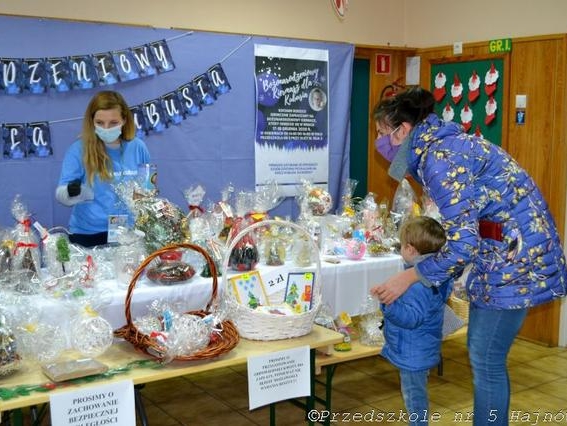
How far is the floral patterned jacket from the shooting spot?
2018mm

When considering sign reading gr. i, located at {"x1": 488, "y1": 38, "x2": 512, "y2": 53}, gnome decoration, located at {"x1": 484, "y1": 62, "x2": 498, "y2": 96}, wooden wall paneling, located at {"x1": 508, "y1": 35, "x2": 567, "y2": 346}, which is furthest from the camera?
gnome decoration, located at {"x1": 484, "y1": 62, "x2": 498, "y2": 96}

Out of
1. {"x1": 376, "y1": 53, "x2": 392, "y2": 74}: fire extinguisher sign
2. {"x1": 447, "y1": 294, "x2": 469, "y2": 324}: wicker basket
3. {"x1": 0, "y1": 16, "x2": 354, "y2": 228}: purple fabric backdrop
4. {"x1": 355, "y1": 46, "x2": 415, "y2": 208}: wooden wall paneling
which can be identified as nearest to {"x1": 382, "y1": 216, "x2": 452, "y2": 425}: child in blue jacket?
{"x1": 447, "y1": 294, "x2": 469, "y2": 324}: wicker basket

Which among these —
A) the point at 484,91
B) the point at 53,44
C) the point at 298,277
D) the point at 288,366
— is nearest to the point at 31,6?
the point at 53,44

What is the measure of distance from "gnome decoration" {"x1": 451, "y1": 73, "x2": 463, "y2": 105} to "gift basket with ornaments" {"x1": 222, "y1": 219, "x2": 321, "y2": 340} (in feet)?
8.42

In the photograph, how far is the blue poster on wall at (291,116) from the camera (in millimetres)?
4488

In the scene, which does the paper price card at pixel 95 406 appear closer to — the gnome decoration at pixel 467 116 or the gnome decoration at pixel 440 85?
the gnome decoration at pixel 467 116

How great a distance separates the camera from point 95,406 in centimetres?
180

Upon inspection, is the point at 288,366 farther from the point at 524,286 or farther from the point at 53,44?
the point at 53,44

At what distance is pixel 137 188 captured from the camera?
2.67 metres

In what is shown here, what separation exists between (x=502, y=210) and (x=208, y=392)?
78.3 inches

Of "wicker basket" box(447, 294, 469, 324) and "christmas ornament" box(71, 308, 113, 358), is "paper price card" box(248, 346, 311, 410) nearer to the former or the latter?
"christmas ornament" box(71, 308, 113, 358)

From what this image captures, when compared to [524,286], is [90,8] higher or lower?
higher

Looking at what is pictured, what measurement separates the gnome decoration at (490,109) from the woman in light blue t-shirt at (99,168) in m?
2.50

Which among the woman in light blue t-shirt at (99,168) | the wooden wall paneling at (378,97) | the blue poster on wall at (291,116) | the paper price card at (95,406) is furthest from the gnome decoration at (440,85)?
the paper price card at (95,406)
